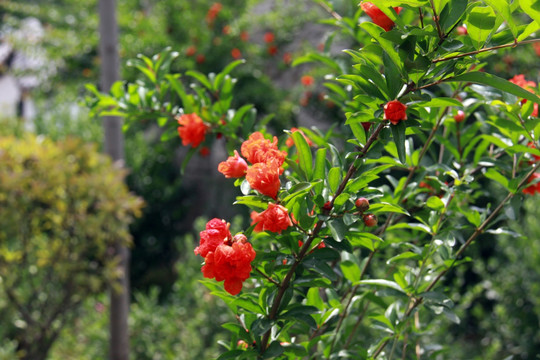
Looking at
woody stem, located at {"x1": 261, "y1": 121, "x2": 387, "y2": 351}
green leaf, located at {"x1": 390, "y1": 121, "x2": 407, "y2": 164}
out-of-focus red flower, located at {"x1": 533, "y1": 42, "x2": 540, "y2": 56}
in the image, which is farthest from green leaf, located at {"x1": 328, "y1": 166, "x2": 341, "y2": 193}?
out-of-focus red flower, located at {"x1": 533, "y1": 42, "x2": 540, "y2": 56}

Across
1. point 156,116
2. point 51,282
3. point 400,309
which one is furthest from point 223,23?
point 400,309

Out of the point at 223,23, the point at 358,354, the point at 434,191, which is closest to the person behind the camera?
the point at 358,354

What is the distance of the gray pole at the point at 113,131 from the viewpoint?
2.72 meters

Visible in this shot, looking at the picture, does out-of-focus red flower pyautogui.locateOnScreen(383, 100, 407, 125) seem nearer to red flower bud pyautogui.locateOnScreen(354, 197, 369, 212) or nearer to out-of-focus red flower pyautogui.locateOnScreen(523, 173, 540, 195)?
red flower bud pyautogui.locateOnScreen(354, 197, 369, 212)

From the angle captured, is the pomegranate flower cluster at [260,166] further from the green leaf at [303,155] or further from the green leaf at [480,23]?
the green leaf at [480,23]

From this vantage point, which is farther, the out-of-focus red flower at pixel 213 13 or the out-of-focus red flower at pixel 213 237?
the out-of-focus red flower at pixel 213 13

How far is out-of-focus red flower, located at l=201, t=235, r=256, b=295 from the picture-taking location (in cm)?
84

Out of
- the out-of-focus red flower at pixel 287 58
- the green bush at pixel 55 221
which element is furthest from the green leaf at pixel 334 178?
the out-of-focus red flower at pixel 287 58

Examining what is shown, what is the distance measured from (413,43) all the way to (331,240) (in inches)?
13.5

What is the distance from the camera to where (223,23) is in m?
5.33

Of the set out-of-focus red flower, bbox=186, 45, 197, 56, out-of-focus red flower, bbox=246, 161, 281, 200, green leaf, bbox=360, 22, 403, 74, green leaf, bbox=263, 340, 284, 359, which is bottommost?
out-of-focus red flower, bbox=186, 45, 197, 56

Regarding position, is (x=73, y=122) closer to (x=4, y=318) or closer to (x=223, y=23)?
(x=223, y=23)

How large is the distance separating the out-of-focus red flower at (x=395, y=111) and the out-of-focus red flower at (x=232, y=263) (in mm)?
298

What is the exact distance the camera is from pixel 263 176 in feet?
2.84
